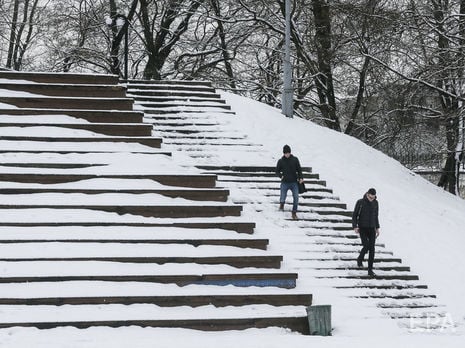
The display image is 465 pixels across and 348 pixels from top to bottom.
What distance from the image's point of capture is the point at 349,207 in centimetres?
1484

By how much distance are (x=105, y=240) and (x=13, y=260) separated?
1358mm

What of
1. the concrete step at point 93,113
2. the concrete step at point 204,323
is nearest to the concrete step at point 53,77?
the concrete step at point 93,113

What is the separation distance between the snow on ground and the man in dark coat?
999 millimetres

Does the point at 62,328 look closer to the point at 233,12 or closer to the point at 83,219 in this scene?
the point at 83,219

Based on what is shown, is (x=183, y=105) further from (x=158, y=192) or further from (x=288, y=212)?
(x=158, y=192)

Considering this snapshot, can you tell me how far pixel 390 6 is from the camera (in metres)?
24.0

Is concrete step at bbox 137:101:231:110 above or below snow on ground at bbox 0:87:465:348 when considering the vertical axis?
above

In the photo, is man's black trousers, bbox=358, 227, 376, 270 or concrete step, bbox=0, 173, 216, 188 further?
concrete step, bbox=0, 173, 216, 188

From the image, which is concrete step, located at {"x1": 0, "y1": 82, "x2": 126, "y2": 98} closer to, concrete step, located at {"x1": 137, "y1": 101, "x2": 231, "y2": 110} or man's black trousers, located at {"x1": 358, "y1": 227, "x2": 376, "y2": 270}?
concrete step, located at {"x1": 137, "y1": 101, "x2": 231, "y2": 110}

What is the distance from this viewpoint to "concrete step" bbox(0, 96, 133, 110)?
15.0 m

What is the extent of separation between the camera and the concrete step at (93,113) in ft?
47.9

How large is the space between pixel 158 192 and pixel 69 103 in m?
4.08

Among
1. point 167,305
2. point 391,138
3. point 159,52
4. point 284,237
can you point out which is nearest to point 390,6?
point 391,138

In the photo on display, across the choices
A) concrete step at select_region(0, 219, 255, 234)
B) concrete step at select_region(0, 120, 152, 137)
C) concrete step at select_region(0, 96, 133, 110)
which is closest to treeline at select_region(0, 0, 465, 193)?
concrete step at select_region(0, 96, 133, 110)
